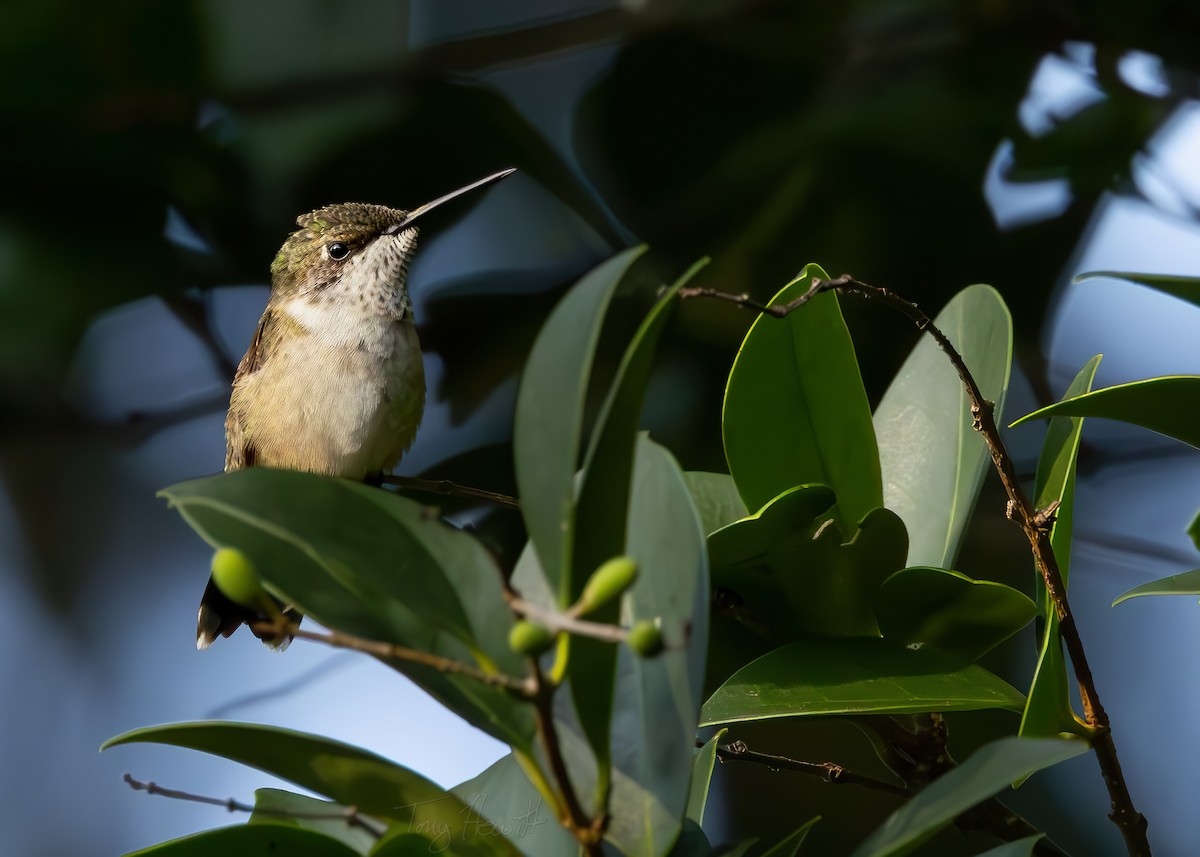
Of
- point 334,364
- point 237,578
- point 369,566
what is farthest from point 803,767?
point 334,364

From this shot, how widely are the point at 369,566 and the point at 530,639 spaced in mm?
188

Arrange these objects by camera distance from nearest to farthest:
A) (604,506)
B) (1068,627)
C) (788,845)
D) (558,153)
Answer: (604,506) < (788,845) < (1068,627) < (558,153)

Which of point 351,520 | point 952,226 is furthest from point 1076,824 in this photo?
point 351,520

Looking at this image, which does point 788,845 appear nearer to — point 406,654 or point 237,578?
point 406,654

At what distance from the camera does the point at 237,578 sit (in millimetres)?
751

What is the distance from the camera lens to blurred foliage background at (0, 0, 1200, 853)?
285 centimetres

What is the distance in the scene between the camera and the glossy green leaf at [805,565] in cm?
118

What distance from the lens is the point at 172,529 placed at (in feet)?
12.3

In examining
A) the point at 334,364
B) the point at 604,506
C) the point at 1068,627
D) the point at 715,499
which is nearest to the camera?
the point at 604,506

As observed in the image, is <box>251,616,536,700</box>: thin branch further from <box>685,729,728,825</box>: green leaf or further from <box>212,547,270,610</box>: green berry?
<box>685,729,728,825</box>: green leaf

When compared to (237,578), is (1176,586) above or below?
below

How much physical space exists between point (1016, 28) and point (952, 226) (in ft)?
1.77

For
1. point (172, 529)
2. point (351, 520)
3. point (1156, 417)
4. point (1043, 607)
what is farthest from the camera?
point (172, 529)

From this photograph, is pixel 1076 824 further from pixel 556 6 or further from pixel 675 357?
pixel 556 6
